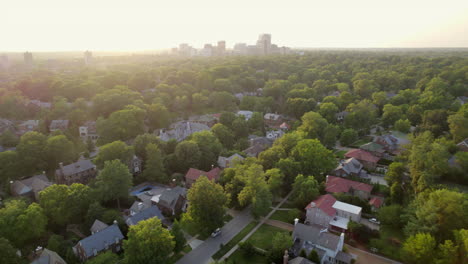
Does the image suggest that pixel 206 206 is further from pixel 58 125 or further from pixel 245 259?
Result: pixel 58 125

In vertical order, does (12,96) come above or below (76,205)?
above

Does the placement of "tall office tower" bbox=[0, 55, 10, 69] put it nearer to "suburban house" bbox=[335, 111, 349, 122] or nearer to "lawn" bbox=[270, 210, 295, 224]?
"suburban house" bbox=[335, 111, 349, 122]

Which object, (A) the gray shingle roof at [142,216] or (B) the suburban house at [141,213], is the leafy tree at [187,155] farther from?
(A) the gray shingle roof at [142,216]

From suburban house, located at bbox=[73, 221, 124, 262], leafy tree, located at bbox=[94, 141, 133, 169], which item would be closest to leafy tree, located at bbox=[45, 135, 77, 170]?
leafy tree, located at bbox=[94, 141, 133, 169]

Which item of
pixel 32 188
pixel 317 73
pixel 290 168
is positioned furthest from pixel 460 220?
pixel 317 73

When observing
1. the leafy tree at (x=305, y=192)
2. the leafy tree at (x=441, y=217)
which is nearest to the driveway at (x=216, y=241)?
the leafy tree at (x=305, y=192)

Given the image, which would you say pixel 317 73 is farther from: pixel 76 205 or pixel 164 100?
pixel 76 205
